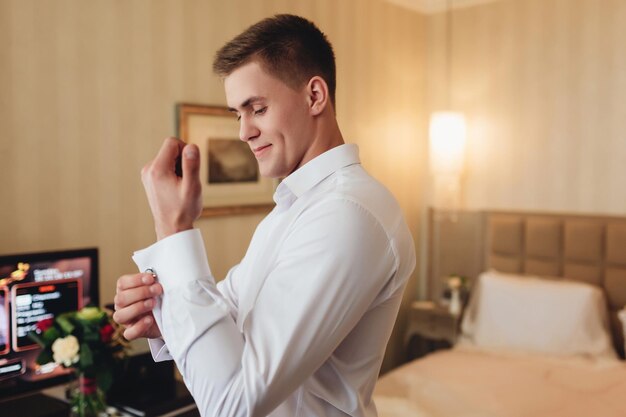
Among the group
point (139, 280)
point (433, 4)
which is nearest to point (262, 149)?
point (139, 280)

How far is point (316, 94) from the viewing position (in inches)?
43.2

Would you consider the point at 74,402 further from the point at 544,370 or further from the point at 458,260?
the point at 458,260

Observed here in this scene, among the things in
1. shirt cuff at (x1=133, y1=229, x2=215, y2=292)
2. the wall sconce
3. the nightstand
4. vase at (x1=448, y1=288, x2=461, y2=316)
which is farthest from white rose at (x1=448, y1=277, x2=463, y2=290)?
shirt cuff at (x1=133, y1=229, x2=215, y2=292)

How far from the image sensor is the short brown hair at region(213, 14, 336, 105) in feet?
3.46

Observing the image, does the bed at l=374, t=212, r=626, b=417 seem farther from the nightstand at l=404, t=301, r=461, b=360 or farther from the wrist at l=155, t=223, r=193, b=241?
the wrist at l=155, t=223, r=193, b=241

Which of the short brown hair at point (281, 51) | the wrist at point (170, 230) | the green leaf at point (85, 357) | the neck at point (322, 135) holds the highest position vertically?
the short brown hair at point (281, 51)

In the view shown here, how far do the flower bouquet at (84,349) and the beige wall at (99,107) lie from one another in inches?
16.0

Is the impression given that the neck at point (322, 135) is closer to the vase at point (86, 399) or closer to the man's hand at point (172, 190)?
the man's hand at point (172, 190)

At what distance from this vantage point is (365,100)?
3.99 metres

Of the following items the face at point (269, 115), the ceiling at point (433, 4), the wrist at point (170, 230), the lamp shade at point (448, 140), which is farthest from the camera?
the ceiling at point (433, 4)

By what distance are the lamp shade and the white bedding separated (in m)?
1.32

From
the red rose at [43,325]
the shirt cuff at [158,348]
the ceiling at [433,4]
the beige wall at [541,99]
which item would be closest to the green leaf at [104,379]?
the red rose at [43,325]

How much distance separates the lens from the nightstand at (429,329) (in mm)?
3902

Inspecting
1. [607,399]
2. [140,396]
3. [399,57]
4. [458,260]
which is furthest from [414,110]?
[140,396]
